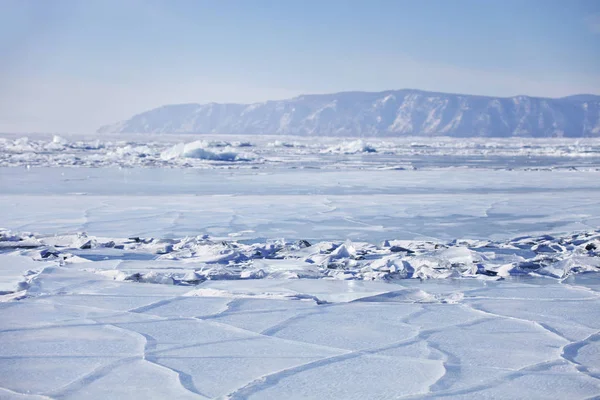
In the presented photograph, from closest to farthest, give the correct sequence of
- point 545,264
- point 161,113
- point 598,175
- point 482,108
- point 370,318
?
point 370,318 < point 545,264 < point 598,175 < point 482,108 < point 161,113

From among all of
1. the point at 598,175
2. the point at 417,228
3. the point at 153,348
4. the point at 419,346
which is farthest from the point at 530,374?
the point at 598,175

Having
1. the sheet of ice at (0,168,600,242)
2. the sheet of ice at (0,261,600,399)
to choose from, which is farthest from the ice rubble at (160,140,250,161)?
the sheet of ice at (0,261,600,399)

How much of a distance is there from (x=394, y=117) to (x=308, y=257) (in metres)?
160

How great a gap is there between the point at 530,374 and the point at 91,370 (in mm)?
1660

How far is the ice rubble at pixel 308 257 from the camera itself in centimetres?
462

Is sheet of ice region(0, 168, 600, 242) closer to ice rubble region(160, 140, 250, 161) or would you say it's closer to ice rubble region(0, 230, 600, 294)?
ice rubble region(0, 230, 600, 294)

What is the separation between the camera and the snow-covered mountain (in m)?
146

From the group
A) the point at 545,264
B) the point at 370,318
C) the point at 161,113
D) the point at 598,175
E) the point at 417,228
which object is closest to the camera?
the point at 370,318

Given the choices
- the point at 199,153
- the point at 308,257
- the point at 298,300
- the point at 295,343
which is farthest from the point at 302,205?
the point at 199,153

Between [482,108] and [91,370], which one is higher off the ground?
[482,108]

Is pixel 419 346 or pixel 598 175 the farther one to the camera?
pixel 598 175

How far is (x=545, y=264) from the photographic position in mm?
4965

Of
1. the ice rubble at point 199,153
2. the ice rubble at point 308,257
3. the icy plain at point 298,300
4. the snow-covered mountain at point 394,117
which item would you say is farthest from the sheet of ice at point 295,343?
the snow-covered mountain at point 394,117

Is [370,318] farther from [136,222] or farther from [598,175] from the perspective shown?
[598,175]
